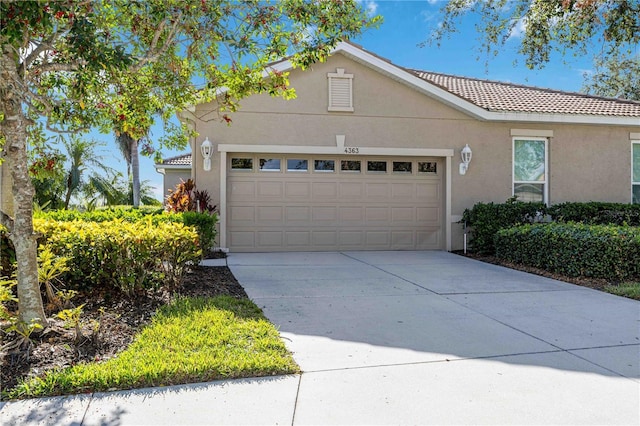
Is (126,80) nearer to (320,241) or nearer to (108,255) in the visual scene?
(108,255)

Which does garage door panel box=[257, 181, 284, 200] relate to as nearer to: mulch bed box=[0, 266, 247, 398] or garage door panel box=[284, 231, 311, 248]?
garage door panel box=[284, 231, 311, 248]

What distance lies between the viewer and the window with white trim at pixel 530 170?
12.3 metres

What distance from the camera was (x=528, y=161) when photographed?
40.4 ft

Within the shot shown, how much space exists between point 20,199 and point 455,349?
427cm

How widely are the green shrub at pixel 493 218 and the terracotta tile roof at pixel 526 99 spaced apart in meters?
2.53

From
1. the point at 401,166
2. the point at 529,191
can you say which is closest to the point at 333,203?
the point at 401,166

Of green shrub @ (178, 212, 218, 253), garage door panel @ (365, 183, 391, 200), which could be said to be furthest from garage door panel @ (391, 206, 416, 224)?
green shrub @ (178, 212, 218, 253)

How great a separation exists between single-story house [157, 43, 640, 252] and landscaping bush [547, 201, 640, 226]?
89 cm

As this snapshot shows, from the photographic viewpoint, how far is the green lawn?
10.8 feet

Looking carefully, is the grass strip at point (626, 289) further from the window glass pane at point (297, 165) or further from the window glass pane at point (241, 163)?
the window glass pane at point (241, 163)

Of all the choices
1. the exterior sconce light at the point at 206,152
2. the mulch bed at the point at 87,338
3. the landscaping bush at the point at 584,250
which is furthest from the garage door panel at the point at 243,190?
the landscaping bush at the point at 584,250

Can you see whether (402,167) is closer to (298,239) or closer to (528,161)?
(298,239)

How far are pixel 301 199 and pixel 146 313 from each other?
21.6 feet

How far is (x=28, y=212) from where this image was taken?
4277mm
